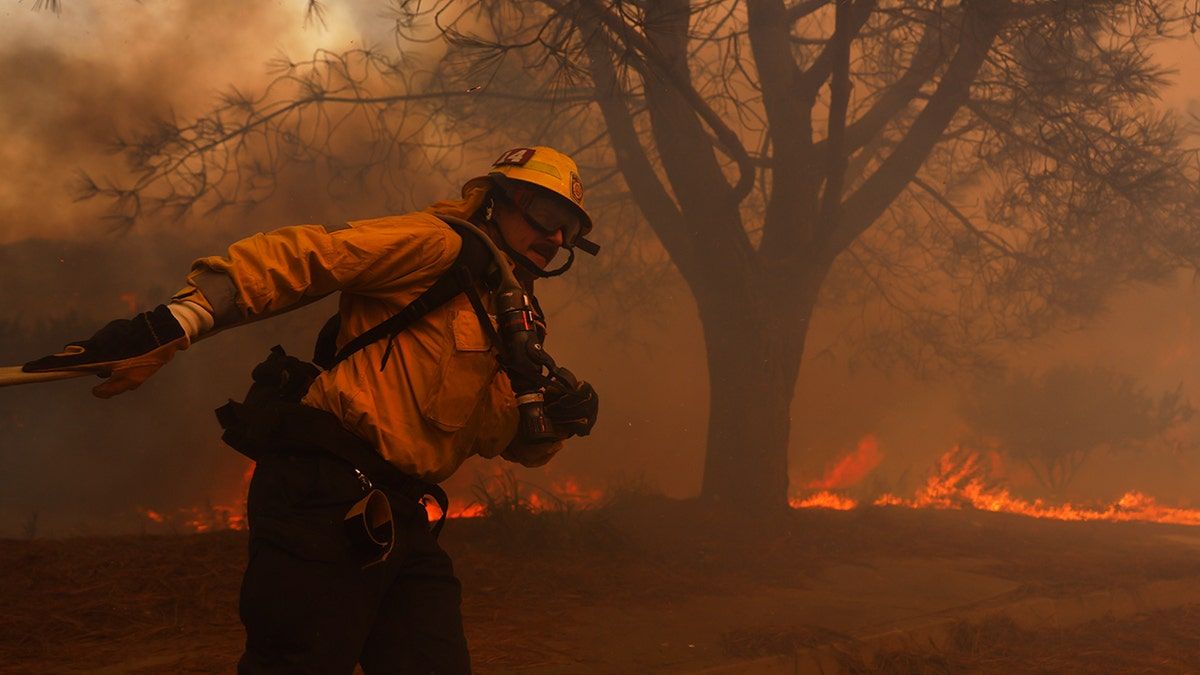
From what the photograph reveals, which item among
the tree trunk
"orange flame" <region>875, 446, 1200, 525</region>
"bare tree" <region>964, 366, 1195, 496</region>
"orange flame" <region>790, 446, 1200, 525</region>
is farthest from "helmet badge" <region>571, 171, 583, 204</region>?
"bare tree" <region>964, 366, 1195, 496</region>

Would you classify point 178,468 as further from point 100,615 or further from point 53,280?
point 100,615

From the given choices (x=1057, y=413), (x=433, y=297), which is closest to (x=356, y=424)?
(x=433, y=297)

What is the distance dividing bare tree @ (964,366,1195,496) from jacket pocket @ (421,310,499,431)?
57.6 ft

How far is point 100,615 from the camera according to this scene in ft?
13.8

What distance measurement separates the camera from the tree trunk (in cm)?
819

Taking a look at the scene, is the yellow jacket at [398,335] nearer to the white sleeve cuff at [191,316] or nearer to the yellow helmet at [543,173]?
the white sleeve cuff at [191,316]

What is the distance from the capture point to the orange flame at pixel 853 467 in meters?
17.8

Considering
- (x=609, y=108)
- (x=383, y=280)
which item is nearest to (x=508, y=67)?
(x=609, y=108)

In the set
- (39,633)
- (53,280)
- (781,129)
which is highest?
(781,129)

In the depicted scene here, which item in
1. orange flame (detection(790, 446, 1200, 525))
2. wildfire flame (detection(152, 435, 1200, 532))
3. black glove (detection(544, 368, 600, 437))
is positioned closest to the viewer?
black glove (detection(544, 368, 600, 437))

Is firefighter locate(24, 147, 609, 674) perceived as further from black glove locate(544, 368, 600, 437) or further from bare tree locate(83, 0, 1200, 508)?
bare tree locate(83, 0, 1200, 508)

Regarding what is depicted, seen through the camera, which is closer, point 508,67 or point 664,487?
point 508,67

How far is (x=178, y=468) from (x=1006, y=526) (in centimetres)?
875

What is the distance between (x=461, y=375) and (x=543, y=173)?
0.62 meters
